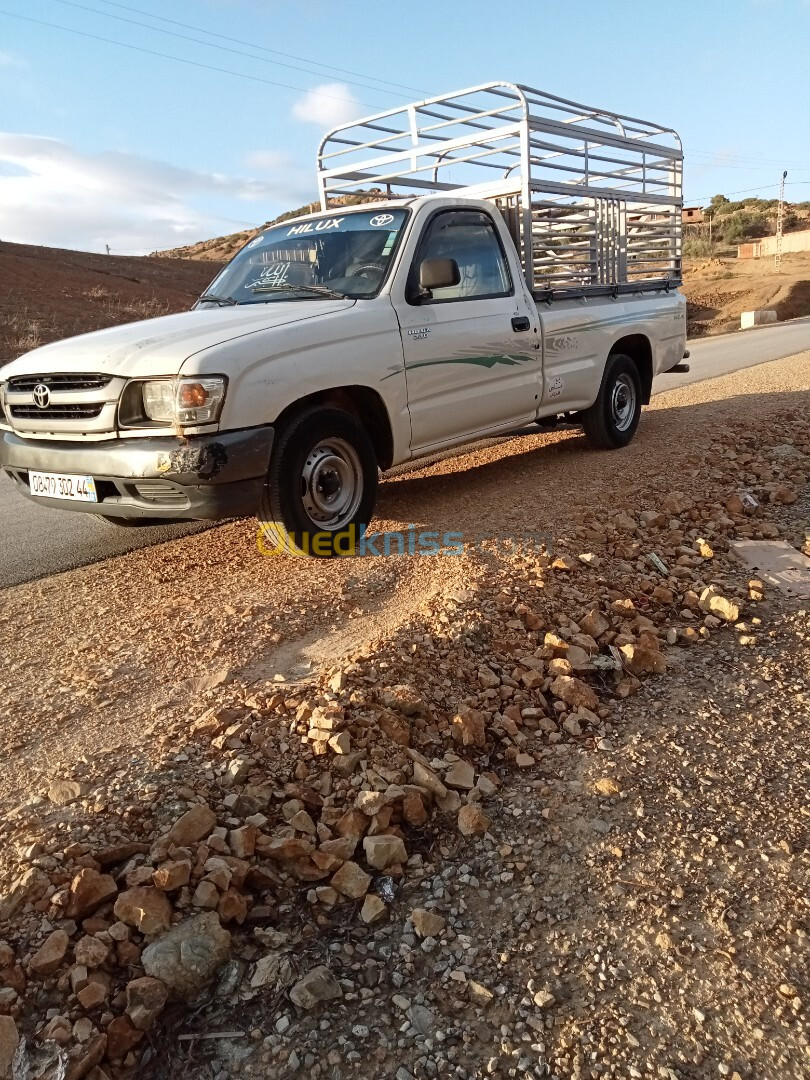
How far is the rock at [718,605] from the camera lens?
405 centimetres

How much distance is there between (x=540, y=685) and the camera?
3.45 m

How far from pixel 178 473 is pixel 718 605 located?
8.74ft

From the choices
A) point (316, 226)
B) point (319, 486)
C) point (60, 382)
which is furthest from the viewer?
point (316, 226)

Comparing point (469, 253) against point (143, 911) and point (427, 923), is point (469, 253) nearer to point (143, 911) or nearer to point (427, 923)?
point (427, 923)

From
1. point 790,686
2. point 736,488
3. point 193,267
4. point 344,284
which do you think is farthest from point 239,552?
point 193,267

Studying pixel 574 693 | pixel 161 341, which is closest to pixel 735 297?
pixel 161 341

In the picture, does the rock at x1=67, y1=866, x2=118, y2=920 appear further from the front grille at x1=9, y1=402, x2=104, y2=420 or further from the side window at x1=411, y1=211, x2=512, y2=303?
the side window at x1=411, y1=211, x2=512, y2=303

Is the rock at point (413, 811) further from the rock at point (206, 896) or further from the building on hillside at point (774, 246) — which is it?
the building on hillside at point (774, 246)

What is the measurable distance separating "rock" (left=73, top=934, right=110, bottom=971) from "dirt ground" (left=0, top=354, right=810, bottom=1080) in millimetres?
18

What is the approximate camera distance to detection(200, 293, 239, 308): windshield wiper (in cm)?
531

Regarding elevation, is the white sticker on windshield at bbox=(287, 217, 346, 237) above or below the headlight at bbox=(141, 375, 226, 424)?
above

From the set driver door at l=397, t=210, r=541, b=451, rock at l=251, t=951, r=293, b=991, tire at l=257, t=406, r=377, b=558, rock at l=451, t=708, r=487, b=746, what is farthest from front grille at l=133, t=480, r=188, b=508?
rock at l=251, t=951, r=293, b=991

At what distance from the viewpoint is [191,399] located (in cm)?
391

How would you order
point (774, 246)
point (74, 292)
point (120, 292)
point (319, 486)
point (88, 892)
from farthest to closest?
1. point (774, 246)
2. point (120, 292)
3. point (74, 292)
4. point (319, 486)
5. point (88, 892)
